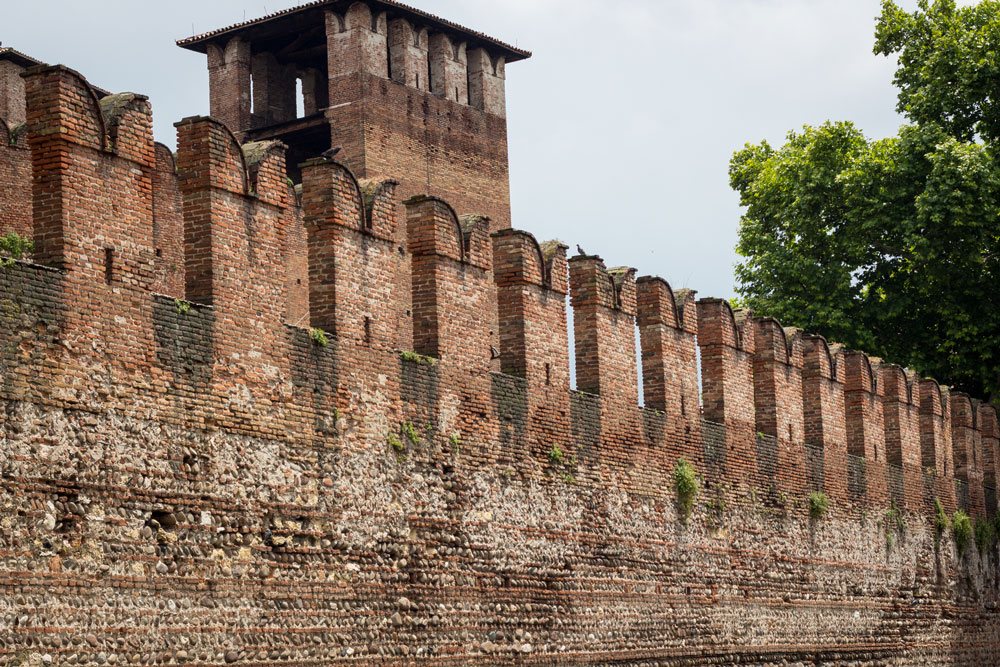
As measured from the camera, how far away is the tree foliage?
23.5 metres

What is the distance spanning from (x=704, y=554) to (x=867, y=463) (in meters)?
4.55

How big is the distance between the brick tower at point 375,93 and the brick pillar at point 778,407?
13.5 metres

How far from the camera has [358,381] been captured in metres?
13.1

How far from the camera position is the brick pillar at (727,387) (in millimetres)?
18297

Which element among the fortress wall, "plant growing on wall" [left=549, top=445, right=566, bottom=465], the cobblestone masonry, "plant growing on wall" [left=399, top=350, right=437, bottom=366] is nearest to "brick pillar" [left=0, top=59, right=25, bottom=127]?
the cobblestone masonry

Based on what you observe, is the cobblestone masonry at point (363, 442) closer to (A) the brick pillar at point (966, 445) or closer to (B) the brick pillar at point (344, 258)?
(B) the brick pillar at point (344, 258)

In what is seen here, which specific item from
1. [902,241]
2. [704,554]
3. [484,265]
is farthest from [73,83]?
[902,241]

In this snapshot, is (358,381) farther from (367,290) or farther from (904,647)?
(904,647)

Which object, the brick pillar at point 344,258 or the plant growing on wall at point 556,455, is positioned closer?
the brick pillar at point 344,258

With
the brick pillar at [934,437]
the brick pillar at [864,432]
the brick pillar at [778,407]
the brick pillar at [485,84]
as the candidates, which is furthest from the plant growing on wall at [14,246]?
the brick pillar at [485,84]

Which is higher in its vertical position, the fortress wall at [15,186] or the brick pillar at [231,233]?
the fortress wall at [15,186]

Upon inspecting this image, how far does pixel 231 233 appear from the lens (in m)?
12.1

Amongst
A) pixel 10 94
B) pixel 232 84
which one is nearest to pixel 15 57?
pixel 10 94

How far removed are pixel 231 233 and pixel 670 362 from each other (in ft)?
20.8
